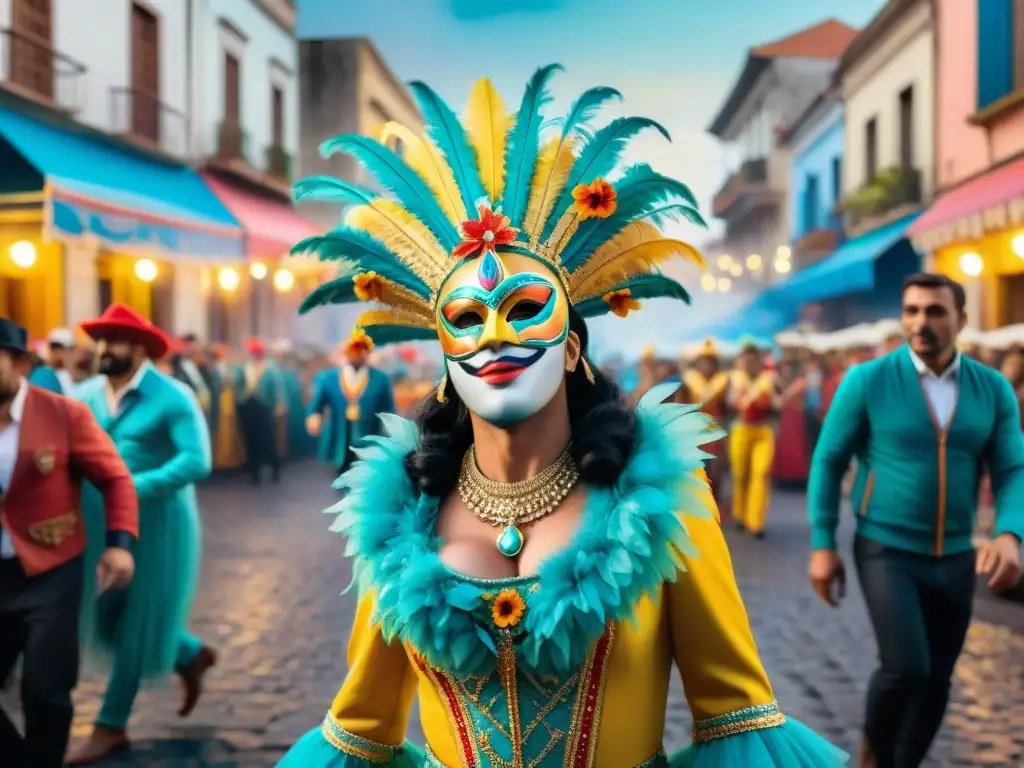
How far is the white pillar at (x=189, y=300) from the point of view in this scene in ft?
63.6

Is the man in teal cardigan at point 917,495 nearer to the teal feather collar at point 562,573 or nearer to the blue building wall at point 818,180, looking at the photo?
the teal feather collar at point 562,573

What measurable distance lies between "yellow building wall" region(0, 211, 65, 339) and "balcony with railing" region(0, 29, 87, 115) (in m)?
1.88

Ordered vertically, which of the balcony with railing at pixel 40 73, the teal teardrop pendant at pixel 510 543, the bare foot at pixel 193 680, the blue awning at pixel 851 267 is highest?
the balcony with railing at pixel 40 73

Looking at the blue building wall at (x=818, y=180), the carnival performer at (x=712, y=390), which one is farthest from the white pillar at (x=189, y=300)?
the blue building wall at (x=818, y=180)

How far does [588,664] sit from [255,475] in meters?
13.8

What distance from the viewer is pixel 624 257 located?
2570 millimetres

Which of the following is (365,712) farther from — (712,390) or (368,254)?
(712,390)

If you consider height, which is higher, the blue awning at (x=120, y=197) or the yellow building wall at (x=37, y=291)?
the blue awning at (x=120, y=197)

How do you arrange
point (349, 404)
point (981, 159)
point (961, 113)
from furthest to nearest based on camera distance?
point (961, 113) → point (981, 159) → point (349, 404)

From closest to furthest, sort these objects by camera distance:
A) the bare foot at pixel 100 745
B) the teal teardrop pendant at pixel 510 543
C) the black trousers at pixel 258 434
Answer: the teal teardrop pendant at pixel 510 543 < the bare foot at pixel 100 745 < the black trousers at pixel 258 434

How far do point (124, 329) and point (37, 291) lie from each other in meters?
11.0

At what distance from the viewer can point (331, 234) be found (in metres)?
2.57

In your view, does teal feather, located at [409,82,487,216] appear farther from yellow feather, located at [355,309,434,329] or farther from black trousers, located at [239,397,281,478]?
black trousers, located at [239,397,281,478]

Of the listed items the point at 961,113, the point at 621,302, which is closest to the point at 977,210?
the point at 961,113
